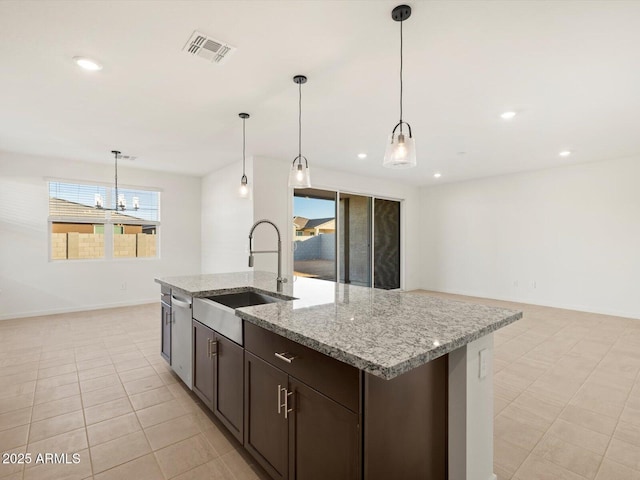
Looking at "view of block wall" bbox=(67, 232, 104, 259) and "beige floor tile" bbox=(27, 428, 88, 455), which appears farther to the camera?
"view of block wall" bbox=(67, 232, 104, 259)

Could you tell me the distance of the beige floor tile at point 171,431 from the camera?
2.00m

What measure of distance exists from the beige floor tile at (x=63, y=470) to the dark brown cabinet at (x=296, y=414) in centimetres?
92

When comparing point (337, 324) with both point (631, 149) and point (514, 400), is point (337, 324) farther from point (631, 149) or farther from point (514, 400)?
point (631, 149)

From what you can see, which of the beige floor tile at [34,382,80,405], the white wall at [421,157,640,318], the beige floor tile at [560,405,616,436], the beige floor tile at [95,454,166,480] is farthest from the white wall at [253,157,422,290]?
the beige floor tile at [560,405,616,436]

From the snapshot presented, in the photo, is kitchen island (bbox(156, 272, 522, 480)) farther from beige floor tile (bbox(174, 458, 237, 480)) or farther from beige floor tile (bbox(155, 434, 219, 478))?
beige floor tile (bbox(155, 434, 219, 478))

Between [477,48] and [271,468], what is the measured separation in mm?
2835

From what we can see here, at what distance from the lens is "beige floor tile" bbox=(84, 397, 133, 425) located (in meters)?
2.24

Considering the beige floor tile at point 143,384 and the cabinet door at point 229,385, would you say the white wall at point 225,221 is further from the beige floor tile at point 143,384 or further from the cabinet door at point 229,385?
the cabinet door at point 229,385

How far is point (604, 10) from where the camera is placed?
5.94 feet

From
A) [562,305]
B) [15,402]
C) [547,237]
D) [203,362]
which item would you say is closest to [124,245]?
[15,402]

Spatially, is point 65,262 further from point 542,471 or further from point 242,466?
point 542,471

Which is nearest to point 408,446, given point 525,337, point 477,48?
point 477,48

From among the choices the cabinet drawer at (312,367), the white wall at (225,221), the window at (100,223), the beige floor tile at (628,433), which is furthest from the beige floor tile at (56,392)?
the beige floor tile at (628,433)

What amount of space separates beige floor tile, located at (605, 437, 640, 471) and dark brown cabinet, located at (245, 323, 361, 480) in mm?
1805
